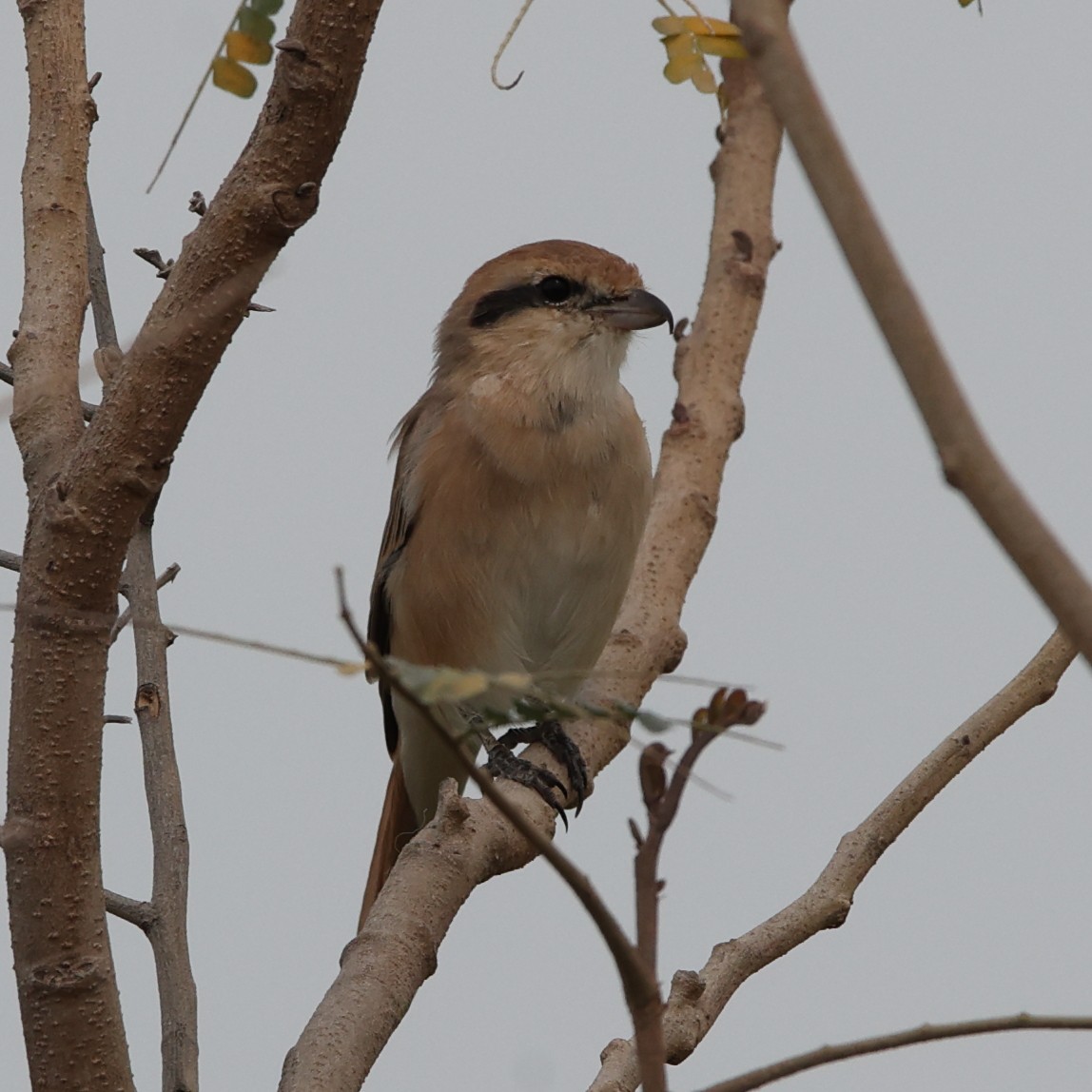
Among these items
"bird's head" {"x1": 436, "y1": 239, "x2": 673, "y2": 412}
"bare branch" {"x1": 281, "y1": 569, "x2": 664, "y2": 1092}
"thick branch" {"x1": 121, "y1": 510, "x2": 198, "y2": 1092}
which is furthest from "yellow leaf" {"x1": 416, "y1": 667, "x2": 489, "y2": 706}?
"bird's head" {"x1": 436, "y1": 239, "x2": 673, "y2": 412}

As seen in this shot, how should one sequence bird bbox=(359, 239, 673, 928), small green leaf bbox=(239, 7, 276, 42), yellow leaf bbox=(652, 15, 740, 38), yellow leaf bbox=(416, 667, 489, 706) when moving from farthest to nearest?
1. bird bbox=(359, 239, 673, 928)
2. yellow leaf bbox=(652, 15, 740, 38)
3. small green leaf bbox=(239, 7, 276, 42)
4. yellow leaf bbox=(416, 667, 489, 706)

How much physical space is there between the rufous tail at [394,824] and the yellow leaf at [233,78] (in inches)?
106

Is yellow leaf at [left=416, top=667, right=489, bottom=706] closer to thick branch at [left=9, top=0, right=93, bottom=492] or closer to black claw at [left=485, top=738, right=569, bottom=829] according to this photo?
thick branch at [left=9, top=0, right=93, bottom=492]

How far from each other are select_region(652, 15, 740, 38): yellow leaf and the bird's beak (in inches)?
72.4

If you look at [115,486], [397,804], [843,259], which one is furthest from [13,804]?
[397,804]

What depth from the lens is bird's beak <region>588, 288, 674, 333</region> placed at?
13.6 feet

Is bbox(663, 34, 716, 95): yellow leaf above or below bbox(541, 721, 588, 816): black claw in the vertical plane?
above

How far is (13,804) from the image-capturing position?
5.92 feet

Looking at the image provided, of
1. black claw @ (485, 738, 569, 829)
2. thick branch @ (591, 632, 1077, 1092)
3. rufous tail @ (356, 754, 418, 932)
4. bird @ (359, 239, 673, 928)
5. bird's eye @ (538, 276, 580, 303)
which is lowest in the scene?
thick branch @ (591, 632, 1077, 1092)

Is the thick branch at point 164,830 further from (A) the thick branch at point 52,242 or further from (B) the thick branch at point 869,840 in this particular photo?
(B) the thick branch at point 869,840

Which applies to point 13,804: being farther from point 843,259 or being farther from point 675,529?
point 675,529

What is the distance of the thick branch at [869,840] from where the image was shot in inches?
101

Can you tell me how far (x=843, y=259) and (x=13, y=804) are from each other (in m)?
1.30

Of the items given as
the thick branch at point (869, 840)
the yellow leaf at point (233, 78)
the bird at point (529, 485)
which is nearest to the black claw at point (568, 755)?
the bird at point (529, 485)
